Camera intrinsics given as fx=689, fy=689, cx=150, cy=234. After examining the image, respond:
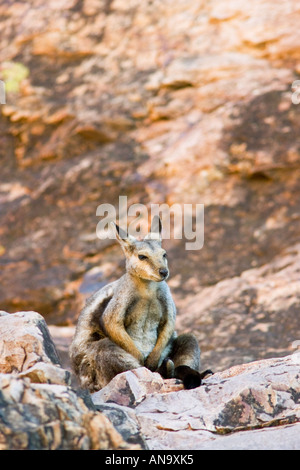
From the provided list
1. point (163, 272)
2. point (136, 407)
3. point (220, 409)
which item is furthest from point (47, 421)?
point (163, 272)

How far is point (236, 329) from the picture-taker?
42.3 feet

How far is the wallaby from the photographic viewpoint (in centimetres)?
805

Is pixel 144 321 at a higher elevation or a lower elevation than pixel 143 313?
lower

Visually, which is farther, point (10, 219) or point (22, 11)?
point (22, 11)

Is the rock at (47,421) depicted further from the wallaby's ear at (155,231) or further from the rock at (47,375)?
the wallaby's ear at (155,231)

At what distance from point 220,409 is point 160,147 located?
11.0 m

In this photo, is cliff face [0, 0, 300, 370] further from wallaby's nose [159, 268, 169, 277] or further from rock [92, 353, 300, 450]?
rock [92, 353, 300, 450]

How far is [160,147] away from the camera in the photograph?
16.7 m

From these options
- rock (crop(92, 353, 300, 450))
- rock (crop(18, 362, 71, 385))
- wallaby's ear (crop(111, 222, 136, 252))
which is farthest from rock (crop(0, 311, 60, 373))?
wallaby's ear (crop(111, 222, 136, 252))

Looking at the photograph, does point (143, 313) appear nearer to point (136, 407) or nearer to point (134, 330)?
point (134, 330)

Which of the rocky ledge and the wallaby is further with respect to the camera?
the wallaby

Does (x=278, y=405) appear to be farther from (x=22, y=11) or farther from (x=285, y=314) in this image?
(x=22, y=11)

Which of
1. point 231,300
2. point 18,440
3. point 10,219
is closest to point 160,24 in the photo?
point 10,219

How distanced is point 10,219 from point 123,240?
883cm
